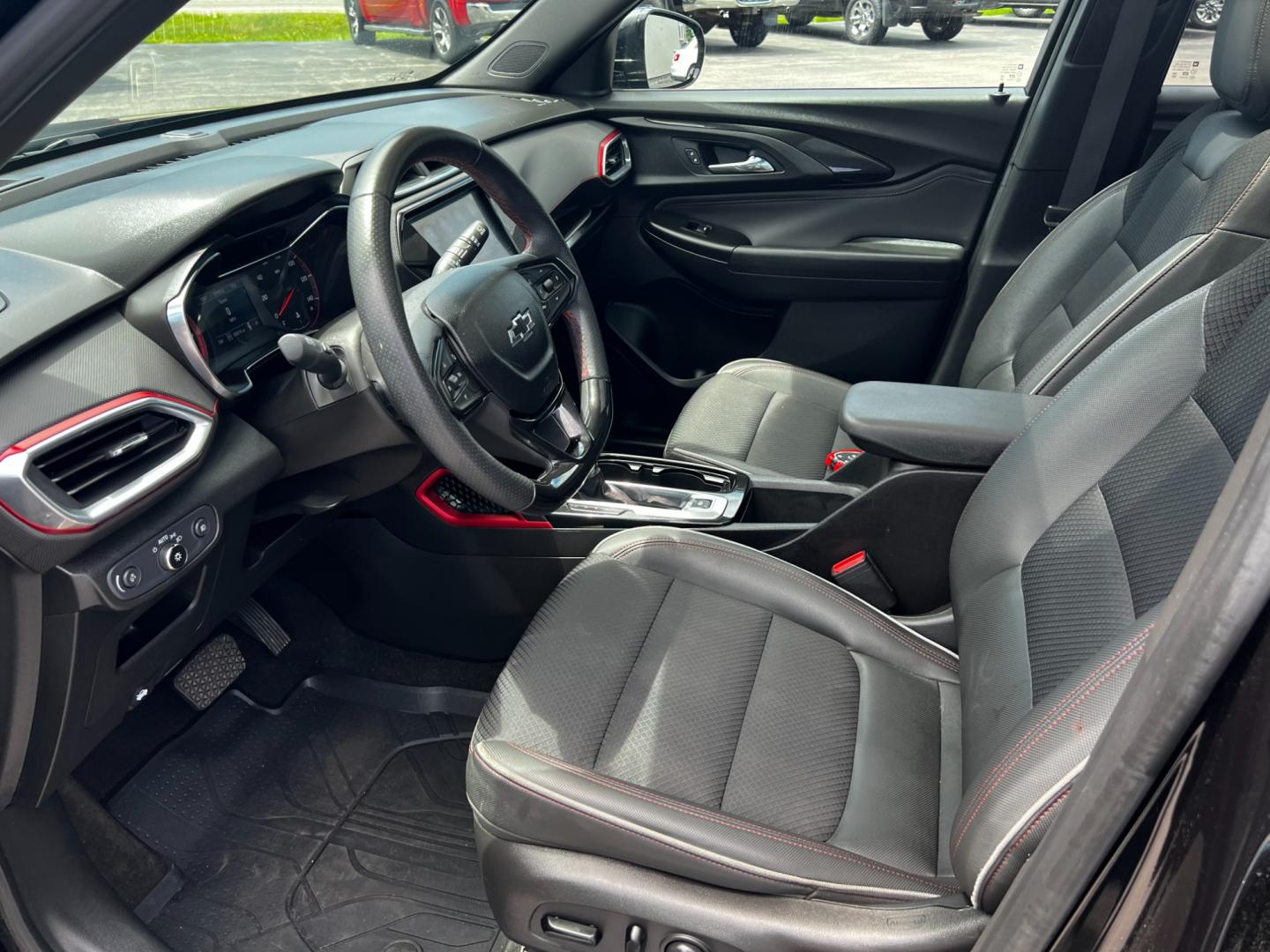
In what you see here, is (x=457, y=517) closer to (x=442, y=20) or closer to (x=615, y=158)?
(x=615, y=158)

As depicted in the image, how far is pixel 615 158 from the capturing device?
2518 millimetres

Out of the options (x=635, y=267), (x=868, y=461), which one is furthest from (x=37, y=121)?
(x=635, y=267)

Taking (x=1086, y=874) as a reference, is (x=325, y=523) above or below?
below

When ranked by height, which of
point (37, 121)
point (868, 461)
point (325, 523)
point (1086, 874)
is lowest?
point (325, 523)

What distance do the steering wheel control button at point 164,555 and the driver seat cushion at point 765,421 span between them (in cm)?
86

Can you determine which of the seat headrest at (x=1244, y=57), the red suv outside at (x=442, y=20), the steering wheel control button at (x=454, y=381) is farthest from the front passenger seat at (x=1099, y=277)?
the red suv outside at (x=442, y=20)

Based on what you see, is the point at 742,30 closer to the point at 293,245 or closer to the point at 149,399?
the point at 293,245

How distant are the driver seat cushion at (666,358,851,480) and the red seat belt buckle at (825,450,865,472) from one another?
0.08ft

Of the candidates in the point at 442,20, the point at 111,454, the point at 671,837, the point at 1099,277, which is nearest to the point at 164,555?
the point at 111,454

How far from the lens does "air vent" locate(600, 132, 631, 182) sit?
243 cm

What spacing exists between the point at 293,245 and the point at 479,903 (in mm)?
1033

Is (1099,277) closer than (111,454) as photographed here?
No

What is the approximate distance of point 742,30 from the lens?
2541 millimetres

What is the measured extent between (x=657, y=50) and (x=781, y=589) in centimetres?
165
